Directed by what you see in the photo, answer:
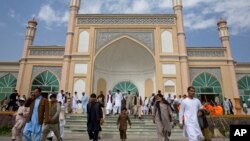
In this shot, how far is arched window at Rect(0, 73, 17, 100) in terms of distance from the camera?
17719 mm

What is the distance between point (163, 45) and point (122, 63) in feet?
11.9

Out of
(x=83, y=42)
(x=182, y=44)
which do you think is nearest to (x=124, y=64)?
(x=83, y=42)

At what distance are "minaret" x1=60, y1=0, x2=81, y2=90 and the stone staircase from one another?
565 centimetres

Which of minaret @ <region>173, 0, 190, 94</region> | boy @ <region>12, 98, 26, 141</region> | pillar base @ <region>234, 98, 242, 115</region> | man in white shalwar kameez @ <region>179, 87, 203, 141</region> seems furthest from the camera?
minaret @ <region>173, 0, 190, 94</region>

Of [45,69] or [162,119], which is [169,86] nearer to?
[45,69]

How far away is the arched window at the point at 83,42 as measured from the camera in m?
16.6

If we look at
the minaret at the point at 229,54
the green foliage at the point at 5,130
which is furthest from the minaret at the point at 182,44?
the green foliage at the point at 5,130

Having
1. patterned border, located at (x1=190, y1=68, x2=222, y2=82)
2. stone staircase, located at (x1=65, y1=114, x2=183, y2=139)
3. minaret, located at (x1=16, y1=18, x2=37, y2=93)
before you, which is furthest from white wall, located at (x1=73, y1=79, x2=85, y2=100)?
patterned border, located at (x1=190, y1=68, x2=222, y2=82)

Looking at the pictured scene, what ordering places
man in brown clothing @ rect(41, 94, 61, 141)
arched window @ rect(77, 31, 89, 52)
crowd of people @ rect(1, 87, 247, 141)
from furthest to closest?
arched window @ rect(77, 31, 89, 52) → man in brown clothing @ rect(41, 94, 61, 141) → crowd of people @ rect(1, 87, 247, 141)

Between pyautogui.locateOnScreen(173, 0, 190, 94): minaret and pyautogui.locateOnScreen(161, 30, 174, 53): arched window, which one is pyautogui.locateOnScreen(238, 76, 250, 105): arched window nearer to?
pyautogui.locateOnScreen(173, 0, 190, 94): minaret

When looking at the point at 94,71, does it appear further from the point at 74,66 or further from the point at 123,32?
the point at 123,32

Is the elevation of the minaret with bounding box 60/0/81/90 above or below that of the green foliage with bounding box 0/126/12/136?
above

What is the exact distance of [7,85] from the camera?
712 inches

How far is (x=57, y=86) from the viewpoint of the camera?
16469 mm
